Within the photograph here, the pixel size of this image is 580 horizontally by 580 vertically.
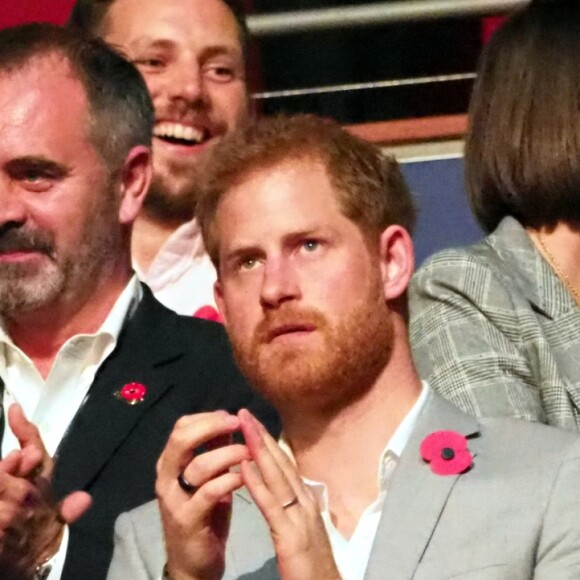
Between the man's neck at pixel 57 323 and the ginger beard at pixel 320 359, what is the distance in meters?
0.49

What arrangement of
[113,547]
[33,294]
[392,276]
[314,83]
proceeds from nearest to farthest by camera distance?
[392,276] → [113,547] → [33,294] → [314,83]

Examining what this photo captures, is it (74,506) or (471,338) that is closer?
(74,506)

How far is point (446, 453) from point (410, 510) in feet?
0.27

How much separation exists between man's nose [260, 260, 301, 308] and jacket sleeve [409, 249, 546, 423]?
310 mm

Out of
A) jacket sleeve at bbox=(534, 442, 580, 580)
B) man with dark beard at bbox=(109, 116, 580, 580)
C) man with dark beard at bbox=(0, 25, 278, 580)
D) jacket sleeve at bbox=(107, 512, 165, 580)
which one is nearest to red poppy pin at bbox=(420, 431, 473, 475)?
man with dark beard at bbox=(109, 116, 580, 580)

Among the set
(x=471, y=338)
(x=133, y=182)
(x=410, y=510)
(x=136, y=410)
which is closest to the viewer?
(x=410, y=510)

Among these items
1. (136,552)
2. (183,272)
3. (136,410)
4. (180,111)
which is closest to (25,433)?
(136,552)

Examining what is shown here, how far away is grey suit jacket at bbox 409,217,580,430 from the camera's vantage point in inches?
73.5

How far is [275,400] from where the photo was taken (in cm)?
169

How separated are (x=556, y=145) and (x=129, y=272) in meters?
0.63

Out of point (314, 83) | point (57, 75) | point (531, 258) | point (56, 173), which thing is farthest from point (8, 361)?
point (314, 83)

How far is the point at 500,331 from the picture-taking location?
1.92 metres

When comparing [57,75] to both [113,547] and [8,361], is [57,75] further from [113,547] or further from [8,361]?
[113,547]

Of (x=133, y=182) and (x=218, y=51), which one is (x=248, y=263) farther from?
(x=218, y=51)
